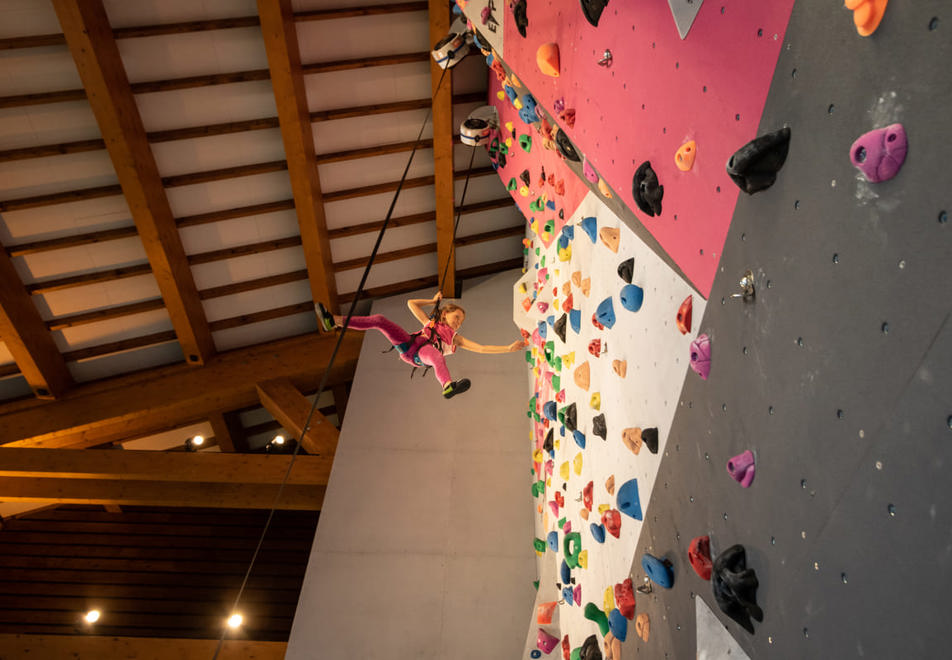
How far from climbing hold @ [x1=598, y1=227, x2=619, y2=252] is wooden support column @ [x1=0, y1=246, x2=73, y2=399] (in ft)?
17.3

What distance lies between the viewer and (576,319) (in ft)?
11.4

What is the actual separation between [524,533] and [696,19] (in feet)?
14.4

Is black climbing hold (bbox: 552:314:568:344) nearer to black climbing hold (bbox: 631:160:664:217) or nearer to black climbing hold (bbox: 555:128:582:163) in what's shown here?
black climbing hold (bbox: 555:128:582:163)

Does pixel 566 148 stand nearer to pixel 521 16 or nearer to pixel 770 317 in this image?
pixel 521 16

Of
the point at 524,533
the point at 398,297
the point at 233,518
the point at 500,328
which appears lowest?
the point at 524,533

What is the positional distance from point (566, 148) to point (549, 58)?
1.31 feet

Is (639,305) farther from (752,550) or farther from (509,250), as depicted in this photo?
(509,250)

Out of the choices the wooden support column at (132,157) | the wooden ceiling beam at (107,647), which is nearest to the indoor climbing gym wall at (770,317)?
the wooden support column at (132,157)

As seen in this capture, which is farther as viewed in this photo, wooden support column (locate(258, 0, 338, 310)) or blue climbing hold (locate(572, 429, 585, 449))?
wooden support column (locate(258, 0, 338, 310))

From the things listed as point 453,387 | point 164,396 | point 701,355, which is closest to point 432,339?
point 453,387

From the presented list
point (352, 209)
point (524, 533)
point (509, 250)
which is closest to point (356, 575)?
point (524, 533)

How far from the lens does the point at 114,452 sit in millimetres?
6145

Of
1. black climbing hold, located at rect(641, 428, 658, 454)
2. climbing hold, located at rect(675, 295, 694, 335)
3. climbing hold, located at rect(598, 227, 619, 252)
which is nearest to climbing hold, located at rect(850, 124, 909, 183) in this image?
climbing hold, located at rect(675, 295, 694, 335)

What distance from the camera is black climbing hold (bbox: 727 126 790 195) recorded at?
1.21m
